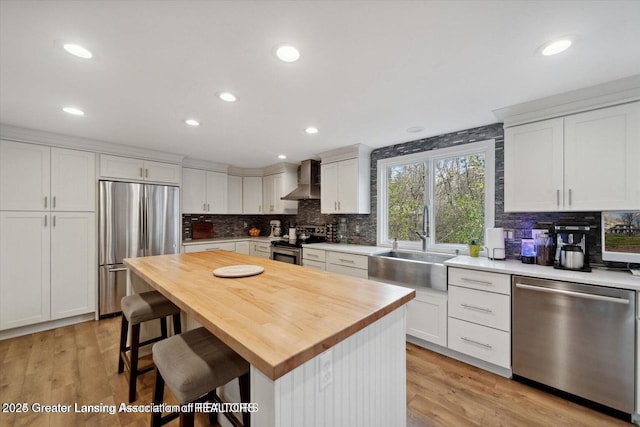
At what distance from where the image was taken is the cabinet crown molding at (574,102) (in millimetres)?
1735

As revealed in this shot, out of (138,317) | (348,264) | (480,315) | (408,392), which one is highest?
(348,264)

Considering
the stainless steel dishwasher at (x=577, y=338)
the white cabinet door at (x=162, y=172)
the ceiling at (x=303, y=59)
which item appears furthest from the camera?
the white cabinet door at (x=162, y=172)

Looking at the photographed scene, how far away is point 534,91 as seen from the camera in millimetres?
1878

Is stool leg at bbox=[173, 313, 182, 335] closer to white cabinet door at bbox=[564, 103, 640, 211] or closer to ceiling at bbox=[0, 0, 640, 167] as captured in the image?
ceiling at bbox=[0, 0, 640, 167]

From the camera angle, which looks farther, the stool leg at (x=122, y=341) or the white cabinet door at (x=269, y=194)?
the white cabinet door at (x=269, y=194)

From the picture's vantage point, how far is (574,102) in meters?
1.93

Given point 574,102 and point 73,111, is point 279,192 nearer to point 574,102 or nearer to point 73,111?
point 73,111

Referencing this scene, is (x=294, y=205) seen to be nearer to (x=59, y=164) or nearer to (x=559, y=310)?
(x=59, y=164)

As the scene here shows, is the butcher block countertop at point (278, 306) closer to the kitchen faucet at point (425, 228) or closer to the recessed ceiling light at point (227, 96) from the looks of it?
the recessed ceiling light at point (227, 96)

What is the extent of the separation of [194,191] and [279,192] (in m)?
1.47

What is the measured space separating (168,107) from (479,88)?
2539 millimetres

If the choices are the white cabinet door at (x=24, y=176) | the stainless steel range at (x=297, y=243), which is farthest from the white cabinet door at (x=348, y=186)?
the white cabinet door at (x=24, y=176)

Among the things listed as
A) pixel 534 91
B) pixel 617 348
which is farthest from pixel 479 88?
pixel 617 348

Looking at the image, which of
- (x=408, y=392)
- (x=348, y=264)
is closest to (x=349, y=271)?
(x=348, y=264)
